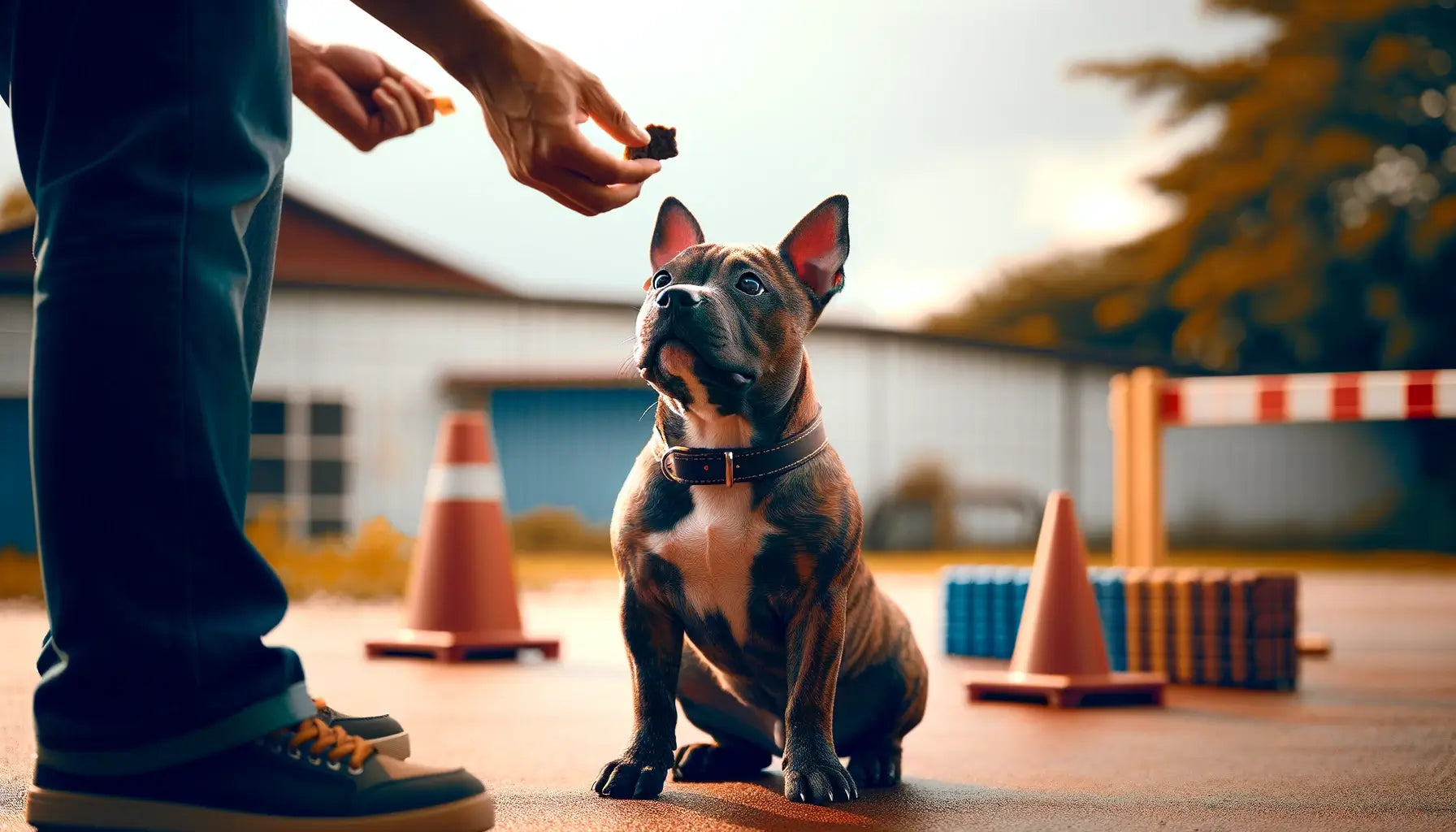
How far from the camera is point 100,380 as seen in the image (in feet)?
6.75

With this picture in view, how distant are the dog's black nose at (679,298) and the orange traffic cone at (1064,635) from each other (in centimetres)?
247

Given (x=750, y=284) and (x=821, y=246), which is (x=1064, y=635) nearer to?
(x=821, y=246)

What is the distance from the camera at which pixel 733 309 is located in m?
3.12

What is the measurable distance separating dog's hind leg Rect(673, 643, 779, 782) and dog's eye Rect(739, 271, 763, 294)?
813 mm

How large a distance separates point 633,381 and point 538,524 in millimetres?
2106

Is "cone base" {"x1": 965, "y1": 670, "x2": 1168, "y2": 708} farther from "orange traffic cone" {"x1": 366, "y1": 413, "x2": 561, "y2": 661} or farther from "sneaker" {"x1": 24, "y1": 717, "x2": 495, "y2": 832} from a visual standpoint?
"sneaker" {"x1": 24, "y1": 717, "x2": 495, "y2": 832}

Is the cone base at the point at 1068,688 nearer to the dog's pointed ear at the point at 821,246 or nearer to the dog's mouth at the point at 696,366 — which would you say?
the dog's pointed ear at the point at 821,246

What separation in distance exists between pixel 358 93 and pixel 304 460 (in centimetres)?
1505

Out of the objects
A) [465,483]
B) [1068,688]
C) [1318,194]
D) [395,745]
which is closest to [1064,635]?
[1068,688]

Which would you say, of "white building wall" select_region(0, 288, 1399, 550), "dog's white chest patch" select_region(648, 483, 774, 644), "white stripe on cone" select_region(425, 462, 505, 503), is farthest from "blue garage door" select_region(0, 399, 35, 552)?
"dog's white chest patch" select_region(648, 483, 774, 644)

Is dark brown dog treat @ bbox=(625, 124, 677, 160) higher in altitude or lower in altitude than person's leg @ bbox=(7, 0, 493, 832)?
higher

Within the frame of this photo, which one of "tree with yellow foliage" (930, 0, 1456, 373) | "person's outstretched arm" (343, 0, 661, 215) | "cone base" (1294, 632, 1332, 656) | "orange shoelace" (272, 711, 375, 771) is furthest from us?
"tree with yellow foliage" (930, 0, 1456, 373)

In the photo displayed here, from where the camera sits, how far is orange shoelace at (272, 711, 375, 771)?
221 centimetres

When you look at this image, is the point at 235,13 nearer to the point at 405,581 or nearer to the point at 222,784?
the point at 222,784
